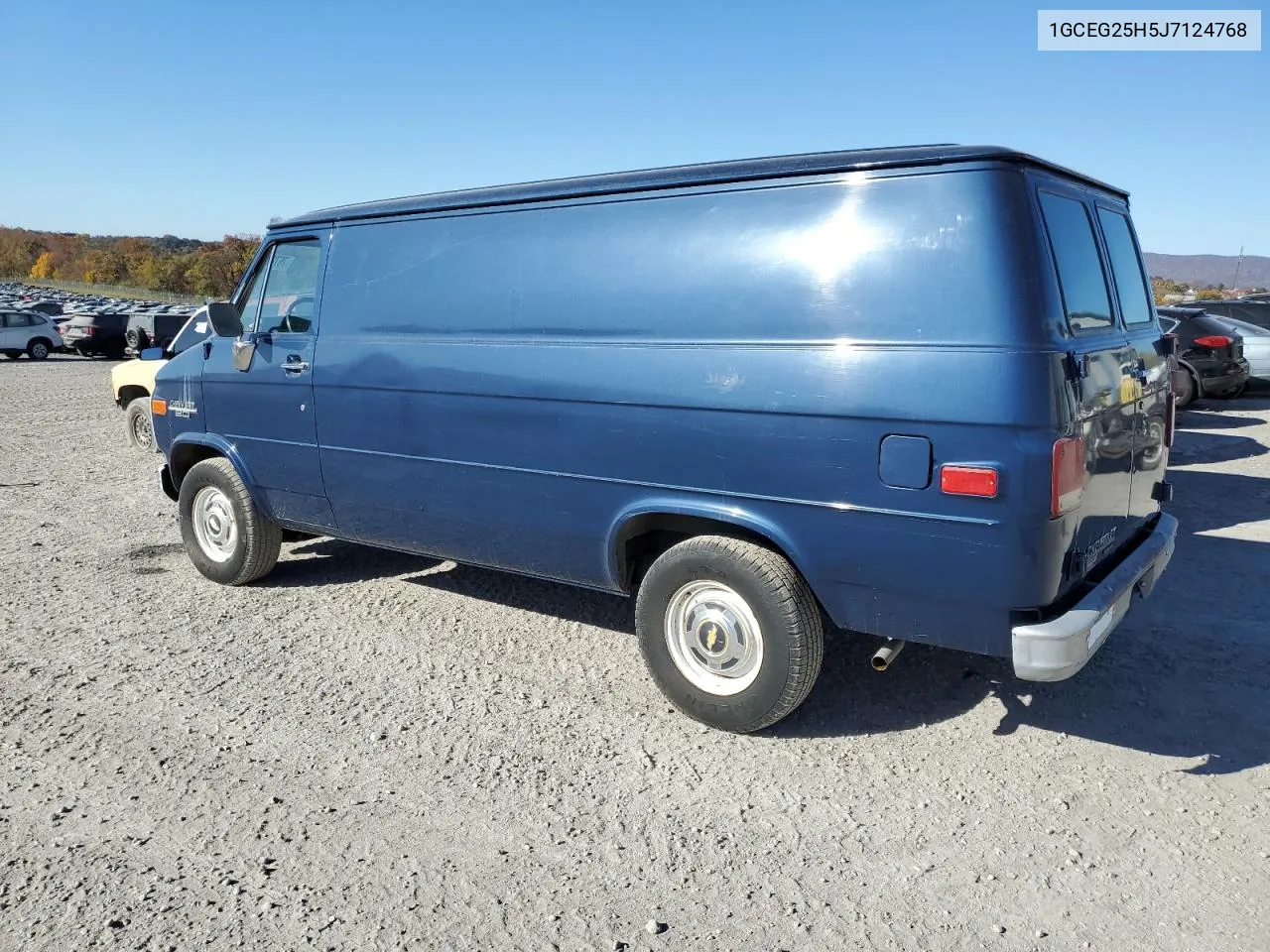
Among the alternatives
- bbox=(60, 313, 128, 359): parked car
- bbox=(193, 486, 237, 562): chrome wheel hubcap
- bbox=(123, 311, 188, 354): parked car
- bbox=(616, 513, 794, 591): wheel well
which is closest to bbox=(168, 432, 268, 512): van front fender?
bbox=(193, 486, 237, 562): chrome wheel hubcap

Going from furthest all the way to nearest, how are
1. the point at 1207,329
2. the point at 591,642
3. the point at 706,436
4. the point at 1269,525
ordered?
the point at 1207,329
the point at 1269,525
the point at 591,642
the point at 706,436

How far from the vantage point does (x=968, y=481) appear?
10.6 feet

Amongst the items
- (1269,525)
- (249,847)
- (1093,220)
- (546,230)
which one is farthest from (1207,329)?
(249,847)

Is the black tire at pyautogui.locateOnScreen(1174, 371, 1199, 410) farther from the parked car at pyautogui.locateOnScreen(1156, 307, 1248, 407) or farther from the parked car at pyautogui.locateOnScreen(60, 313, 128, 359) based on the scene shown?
the parked car at pyautogui.locateOnScreen(60, 313, 128, 359)

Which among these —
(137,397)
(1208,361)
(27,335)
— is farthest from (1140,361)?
(27,335)

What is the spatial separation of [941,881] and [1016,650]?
814 mm

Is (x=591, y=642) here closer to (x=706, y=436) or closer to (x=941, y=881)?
(x=706, y=436)

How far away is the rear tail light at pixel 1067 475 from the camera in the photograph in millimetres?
3146

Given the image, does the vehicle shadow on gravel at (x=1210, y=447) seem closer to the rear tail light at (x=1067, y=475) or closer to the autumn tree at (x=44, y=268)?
the rear tail light at (x=1067, y=475)

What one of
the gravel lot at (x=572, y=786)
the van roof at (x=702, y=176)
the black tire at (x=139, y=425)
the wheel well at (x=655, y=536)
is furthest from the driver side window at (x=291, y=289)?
the black tire at (x=139, y=425)

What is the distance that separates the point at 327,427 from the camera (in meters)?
5.13

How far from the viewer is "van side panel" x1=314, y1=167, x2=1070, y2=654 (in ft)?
10.6

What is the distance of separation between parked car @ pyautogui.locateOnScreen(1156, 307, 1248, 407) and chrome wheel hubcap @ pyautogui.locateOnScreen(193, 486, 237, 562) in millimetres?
13094

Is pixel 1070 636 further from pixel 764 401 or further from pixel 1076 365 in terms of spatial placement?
pixel 764 401
